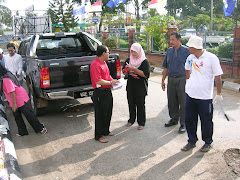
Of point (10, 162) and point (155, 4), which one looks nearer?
point (10, 162)

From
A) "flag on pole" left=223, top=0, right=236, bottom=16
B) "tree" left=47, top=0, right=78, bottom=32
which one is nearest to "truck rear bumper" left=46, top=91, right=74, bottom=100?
"flag on pole" left=223, top=0, right=236, bottom=16

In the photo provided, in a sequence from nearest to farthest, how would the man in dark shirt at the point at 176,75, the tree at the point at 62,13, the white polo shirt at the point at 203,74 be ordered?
the white polo shirt at the point at 203,74 < the man in dark shirt at the point at 176,75 < the tree at the point at 62,13

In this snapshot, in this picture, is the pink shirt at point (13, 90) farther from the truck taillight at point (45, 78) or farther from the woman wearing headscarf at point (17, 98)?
the truck taillight at point (45, 78)

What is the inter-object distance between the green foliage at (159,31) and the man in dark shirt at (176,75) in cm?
961

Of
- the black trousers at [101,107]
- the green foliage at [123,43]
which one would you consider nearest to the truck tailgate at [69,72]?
the black trousers at [101,107]

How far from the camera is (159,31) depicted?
50.7ft

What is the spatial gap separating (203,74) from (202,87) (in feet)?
0.64

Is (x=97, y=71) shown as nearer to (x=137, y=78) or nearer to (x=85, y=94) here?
(x=137, y=78)

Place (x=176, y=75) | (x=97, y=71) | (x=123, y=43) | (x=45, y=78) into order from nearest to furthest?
(x=97, y=71) → (x=176, y=75) → (x=45, y=78) → (x=123, y=43)

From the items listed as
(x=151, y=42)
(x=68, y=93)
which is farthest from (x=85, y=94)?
(x=151, y=42)

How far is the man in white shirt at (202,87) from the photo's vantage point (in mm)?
4145

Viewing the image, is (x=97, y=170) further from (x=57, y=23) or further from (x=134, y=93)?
(x=57, y=23)

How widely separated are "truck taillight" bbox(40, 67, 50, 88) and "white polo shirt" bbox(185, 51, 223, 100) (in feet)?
9.62

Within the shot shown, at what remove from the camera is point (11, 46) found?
22.5ft
